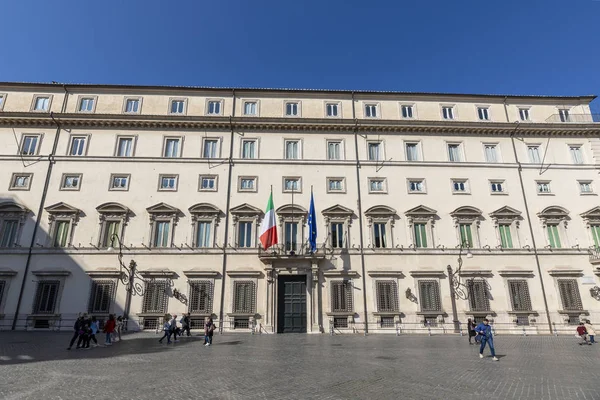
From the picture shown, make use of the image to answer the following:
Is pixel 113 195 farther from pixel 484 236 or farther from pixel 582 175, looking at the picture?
pixel 582 175

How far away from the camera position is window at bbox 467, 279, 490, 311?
2448 cm

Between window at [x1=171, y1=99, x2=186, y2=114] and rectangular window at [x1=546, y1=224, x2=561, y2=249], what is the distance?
29.4 metres

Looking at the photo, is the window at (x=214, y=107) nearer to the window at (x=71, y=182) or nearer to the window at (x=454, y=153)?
the window at (x=71, y=182)

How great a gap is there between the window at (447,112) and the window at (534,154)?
→ 6584 millimetres

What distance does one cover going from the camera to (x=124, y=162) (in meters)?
26.9

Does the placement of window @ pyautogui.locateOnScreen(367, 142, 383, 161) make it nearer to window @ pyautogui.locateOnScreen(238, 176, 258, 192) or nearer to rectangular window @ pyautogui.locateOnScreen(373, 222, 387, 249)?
rectangular window @ pyautogui.locateOnScreen(373, 222, 387, 249)

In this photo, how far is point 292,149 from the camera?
28344mm

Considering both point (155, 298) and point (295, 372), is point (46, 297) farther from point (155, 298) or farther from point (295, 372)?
point (295, 372)

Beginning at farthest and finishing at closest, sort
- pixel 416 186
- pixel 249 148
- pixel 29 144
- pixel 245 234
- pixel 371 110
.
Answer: pixel 371 110
pixel 249 148
pixel 416 186
pixel 29 144
pixel 245 234

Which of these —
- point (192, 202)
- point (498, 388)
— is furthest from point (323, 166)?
point (498, 388)

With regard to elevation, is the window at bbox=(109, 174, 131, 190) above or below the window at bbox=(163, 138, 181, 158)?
below

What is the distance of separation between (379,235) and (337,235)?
304 cm

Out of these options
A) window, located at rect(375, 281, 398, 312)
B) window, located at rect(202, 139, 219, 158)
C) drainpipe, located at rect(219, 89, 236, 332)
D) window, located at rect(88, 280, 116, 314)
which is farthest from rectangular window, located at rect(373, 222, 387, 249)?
window, located at rect(88, 280, 116, 314)

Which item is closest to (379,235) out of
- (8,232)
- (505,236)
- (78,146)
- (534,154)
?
(505,236)
